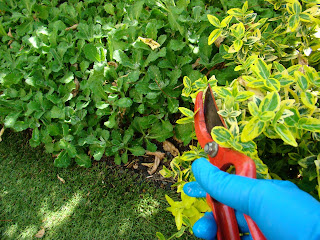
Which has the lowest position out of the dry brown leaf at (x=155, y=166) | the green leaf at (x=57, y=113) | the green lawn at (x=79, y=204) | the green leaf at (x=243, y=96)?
the green lawn at (x=79, y=204)

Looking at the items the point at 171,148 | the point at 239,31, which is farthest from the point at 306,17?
the point at 171,148

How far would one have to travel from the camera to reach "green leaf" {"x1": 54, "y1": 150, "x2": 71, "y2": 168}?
229 cm

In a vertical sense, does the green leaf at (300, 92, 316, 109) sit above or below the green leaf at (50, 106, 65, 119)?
above

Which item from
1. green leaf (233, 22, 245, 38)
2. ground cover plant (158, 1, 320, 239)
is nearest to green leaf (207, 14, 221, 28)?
ground cover plant (158, 1, 320, 239)

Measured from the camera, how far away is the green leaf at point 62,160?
2.29 m

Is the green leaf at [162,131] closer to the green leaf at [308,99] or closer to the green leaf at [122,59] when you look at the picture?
the green leaf at [122,59]

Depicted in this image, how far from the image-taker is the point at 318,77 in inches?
46.1

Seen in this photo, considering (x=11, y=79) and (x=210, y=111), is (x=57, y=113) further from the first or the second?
(x=210, y=111)

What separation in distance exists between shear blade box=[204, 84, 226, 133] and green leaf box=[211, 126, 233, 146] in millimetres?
155

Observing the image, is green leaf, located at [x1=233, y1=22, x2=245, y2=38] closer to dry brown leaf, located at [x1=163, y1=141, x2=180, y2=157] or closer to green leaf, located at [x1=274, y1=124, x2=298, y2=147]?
green leaf, located at [x1=274, y1=124, x2=298, y2=147]

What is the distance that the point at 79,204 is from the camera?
223 cm

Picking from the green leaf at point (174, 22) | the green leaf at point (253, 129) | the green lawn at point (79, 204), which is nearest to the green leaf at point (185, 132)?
the green lawn at point (79, 204)

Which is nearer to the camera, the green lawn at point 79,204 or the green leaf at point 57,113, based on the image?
the green lawn at point 79,204

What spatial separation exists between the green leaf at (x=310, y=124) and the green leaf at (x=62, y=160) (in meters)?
1.91
